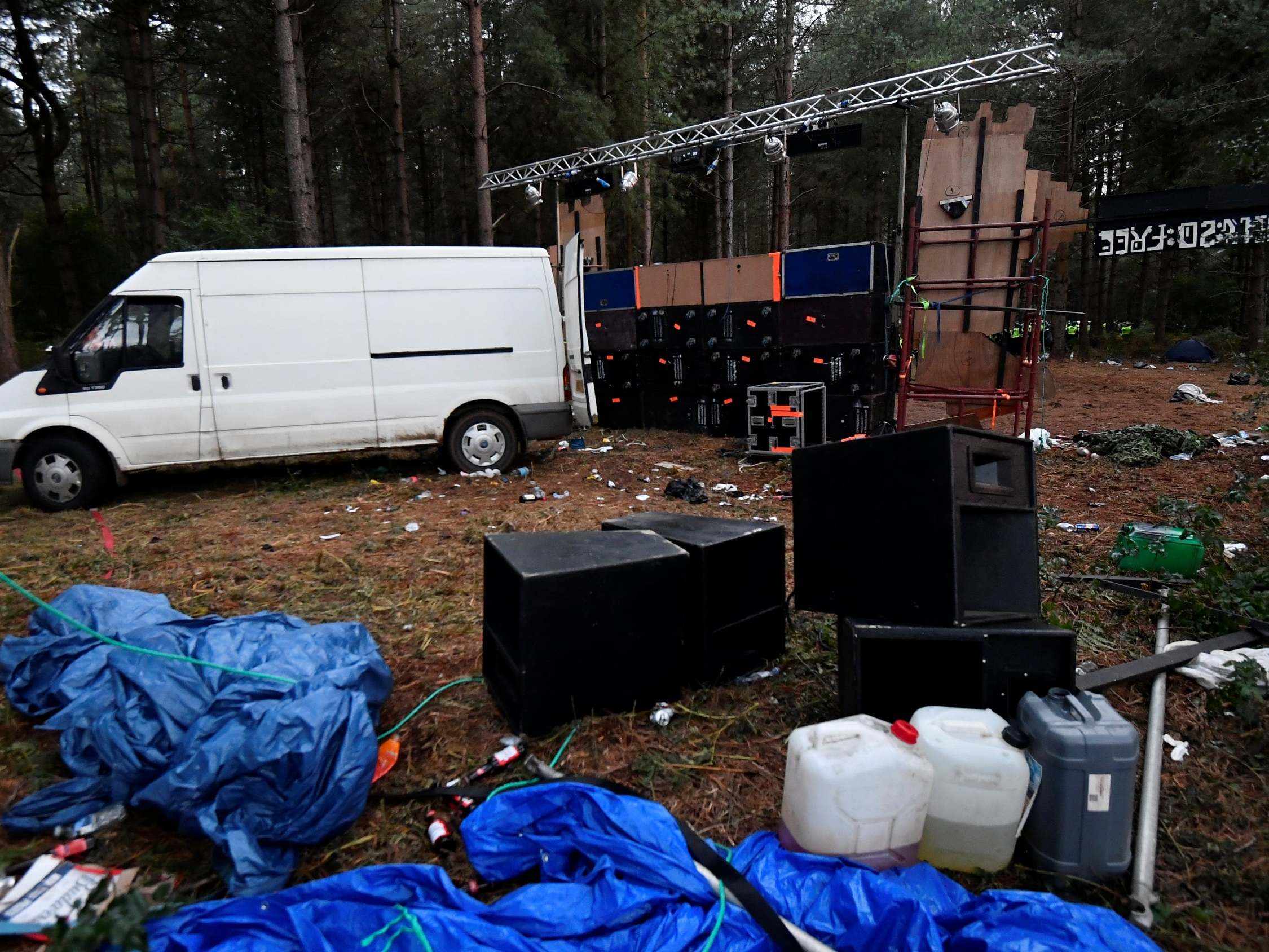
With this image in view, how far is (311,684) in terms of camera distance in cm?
269

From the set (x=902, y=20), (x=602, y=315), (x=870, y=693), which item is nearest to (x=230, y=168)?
(x=602, y=315)

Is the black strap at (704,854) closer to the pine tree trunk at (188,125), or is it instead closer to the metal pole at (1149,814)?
the metal pole at (1149,814)

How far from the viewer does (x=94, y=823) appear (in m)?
2.42

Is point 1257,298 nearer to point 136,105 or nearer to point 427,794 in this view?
point 427,794

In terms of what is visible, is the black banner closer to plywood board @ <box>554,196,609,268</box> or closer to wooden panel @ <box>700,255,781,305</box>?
wooden panel @ <box>700,255,781,305</box>

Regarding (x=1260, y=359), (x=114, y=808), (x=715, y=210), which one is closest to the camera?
(x=114, y=808)

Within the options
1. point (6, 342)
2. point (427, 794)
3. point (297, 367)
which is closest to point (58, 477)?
point (297, 367)

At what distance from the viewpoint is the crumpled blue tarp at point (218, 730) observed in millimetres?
2314

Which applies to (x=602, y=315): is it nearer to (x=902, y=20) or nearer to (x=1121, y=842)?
(x=1121, y=842)

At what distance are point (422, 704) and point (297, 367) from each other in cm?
508

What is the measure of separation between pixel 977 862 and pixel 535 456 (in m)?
7.52

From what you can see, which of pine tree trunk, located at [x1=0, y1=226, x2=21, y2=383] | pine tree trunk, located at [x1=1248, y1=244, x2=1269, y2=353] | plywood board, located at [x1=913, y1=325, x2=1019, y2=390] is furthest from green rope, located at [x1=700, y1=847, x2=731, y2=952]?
pine tree trunk, located at [x1=1248, y1=244, x2=1269, y2=353]

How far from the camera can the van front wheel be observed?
795 cm

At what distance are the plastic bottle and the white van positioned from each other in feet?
17.5
